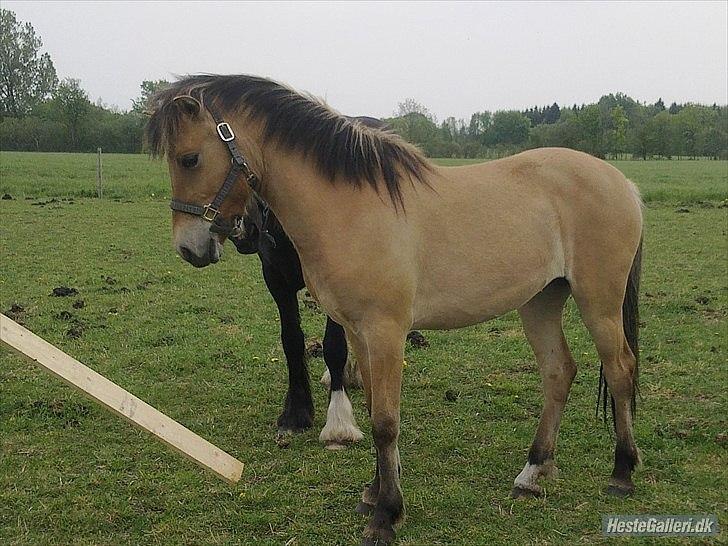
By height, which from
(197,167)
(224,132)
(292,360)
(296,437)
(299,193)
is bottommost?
(296,437)

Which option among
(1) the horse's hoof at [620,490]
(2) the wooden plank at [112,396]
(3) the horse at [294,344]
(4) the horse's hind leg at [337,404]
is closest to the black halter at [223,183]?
(2) the wooden plank at [112,396]

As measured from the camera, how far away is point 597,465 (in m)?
3.98

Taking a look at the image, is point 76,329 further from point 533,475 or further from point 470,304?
point 533,475

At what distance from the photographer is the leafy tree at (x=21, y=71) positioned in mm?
48750

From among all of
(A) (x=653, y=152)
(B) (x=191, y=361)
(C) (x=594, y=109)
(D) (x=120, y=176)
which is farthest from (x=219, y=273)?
(A) (x=653, y=152)

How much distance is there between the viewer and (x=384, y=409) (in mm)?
3244

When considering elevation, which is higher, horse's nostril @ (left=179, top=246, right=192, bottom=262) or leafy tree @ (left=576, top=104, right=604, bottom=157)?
leafy tree @ (left=576, top=104, right=604, bottom=157)

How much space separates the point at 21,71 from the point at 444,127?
33303 millimetres

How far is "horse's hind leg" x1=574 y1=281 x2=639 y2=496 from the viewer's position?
3678 millimetres

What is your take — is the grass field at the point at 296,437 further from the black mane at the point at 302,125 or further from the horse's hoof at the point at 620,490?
the black mane at the point at 302,125

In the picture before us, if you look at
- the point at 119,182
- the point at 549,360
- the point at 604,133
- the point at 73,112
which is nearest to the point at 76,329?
the point at 549,360

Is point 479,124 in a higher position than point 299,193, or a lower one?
higher

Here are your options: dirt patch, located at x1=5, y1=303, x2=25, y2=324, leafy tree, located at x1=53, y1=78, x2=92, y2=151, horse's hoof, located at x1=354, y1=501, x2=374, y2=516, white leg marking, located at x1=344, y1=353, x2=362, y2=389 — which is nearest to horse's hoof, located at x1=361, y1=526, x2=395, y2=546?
horse's hoof, located at x1=354, y1=501, x2=374, y2=516

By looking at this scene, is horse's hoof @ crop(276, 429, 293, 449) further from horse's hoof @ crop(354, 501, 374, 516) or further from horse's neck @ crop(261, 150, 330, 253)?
horse's neck @ crop(261, 150, 330, 253)
